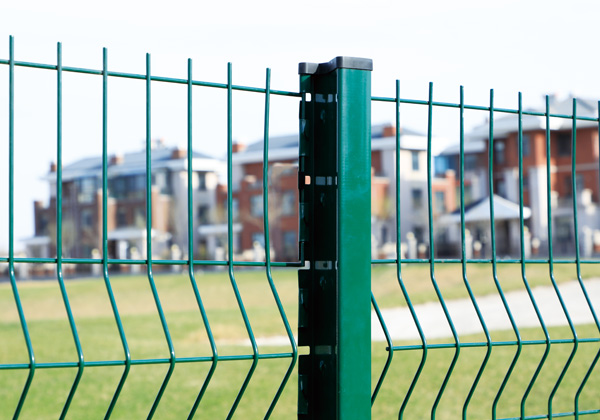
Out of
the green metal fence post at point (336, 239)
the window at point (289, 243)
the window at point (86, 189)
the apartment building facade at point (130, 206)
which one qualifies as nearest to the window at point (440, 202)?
the window at point (289, 243)

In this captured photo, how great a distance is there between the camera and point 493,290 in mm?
23109

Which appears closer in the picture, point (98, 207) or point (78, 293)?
point (78, 293)

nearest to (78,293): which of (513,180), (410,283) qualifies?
(410,283)

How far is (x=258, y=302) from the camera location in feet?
92.5

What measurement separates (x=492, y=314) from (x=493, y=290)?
3628 millimetres

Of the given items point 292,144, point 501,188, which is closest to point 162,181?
point 292,144

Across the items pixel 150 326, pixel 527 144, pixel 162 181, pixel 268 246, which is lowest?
pixel 150 326

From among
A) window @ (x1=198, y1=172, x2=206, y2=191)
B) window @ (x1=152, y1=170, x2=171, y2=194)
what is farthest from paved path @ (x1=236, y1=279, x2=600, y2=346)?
window @ (x1=198, y1=172, x2=206, y2=191)

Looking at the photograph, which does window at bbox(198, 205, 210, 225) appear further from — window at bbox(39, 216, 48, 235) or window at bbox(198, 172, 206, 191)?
window at bbox(39, 216, 48, 235)

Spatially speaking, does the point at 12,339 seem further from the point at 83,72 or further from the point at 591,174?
the point at 591,174

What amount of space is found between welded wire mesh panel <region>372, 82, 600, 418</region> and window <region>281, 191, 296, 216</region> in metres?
6.87

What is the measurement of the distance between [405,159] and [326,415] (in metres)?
49.8

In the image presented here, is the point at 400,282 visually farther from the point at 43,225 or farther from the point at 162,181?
the point at 43,225

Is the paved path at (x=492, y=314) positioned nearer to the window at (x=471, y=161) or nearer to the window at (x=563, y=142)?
the window at (x=563, y=142)
